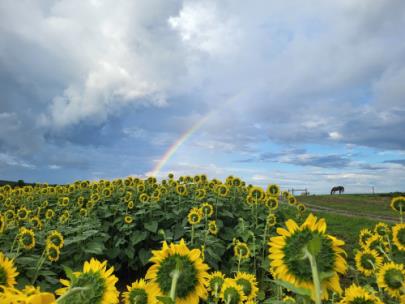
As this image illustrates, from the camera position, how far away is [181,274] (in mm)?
1695

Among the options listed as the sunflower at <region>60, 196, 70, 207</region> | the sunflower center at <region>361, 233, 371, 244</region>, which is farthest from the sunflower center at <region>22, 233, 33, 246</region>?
the sunflower center at <region>361, 233, 371, 244</region>

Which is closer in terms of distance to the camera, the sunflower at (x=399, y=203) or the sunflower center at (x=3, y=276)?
the sunflower center at (x=3, y=276)

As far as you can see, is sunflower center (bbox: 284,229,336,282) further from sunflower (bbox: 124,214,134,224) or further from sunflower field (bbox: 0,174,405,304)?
sunflower (bbox: 124,214,134,224)

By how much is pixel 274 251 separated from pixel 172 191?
8.73 metres

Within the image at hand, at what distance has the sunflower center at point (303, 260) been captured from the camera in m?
1.53

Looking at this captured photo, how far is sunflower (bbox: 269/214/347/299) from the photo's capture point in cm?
153

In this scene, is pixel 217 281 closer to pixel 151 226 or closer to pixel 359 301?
pixel 359 301

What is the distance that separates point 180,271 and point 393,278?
7.68ft

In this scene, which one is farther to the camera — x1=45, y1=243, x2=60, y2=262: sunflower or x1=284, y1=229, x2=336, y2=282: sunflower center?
x1=45, y1=243, x2=60, y2=262: sunflower

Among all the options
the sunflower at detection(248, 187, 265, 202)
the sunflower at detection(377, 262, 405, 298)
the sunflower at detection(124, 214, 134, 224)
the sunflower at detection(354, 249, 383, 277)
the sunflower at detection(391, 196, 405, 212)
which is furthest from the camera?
the sunflower at detection(248, 187, 265, 202)

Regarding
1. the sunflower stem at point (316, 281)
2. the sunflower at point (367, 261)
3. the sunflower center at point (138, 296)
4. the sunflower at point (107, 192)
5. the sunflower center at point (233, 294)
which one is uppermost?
the sunflower at point (107, 192)

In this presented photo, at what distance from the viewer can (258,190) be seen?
8.05m

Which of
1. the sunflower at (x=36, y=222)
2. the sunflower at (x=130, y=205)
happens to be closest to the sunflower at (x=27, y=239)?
the sunflower at (x=36, y=222)

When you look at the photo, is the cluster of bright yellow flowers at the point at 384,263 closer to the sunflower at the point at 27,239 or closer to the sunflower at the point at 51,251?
the sunflower at the point at 51,251
